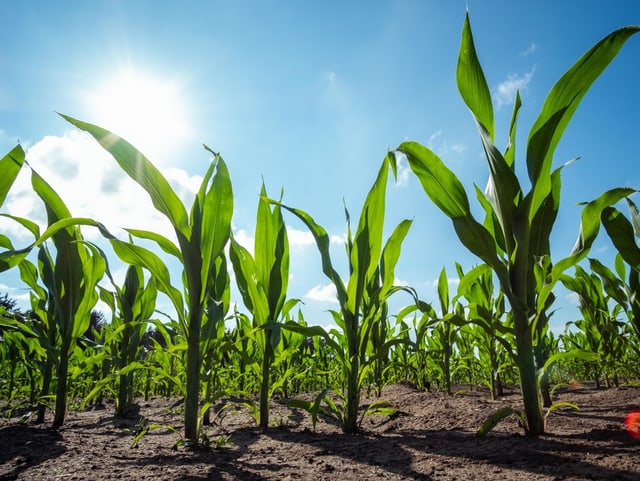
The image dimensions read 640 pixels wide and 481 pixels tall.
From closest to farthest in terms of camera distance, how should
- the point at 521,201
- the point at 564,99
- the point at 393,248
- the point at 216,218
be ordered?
the point at 564,99 → the point at 521,201 → the point at 216,218 → the point at 393,248

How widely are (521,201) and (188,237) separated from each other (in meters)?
1.42

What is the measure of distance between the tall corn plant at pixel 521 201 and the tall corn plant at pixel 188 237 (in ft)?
2.84

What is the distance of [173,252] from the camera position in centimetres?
175

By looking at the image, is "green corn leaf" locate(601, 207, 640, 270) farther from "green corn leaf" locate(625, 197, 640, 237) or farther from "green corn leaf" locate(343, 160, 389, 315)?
"green corn leaf" locate(343, 160, 389, 315)

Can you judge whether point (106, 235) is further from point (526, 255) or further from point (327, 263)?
point (526, 255)

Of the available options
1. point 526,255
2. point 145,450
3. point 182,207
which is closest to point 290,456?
point 145,450

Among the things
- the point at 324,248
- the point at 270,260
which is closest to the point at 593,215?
the point at 324,248

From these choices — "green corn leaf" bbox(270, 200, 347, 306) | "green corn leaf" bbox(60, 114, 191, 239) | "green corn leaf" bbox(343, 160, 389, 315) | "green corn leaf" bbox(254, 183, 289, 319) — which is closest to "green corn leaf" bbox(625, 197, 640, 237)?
"green corn leaf" bbox(343, 160, 389, 315)

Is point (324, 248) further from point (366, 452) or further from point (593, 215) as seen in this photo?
point (593, 215)

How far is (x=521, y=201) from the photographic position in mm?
1501

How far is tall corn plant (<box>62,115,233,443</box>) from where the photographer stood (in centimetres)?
157

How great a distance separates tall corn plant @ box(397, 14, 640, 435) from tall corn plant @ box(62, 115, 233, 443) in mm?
865

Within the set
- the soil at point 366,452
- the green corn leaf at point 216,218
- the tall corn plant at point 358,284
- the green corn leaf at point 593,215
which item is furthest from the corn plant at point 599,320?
the green corn leaf at point 216,218

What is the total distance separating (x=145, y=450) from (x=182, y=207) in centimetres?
109
